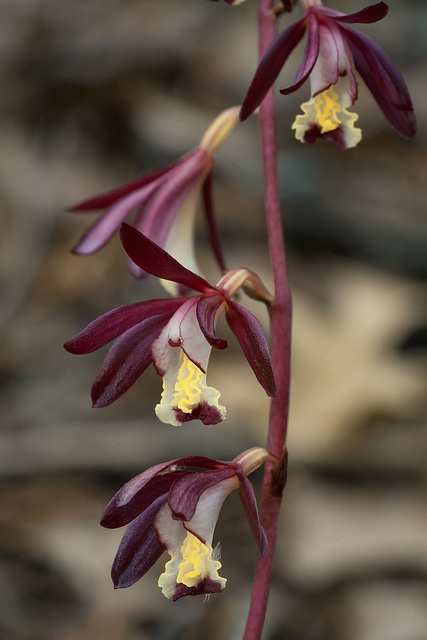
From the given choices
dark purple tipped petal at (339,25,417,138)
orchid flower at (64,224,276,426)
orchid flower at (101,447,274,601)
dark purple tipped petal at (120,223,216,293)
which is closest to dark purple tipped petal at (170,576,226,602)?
orchid flower at (101,447,274,601)

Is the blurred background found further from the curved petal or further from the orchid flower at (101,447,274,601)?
the orchid flower at (101,447,274,601)

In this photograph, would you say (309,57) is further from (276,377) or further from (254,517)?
(254,517)

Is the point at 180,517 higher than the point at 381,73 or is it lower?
lower

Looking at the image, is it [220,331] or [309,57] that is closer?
[309,57]

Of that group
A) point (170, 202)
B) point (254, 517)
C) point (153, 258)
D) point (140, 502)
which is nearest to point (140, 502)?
point (140, 502)

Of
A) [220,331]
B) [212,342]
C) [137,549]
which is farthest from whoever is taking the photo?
[220,331]

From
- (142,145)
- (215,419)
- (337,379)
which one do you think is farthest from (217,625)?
(142,145)

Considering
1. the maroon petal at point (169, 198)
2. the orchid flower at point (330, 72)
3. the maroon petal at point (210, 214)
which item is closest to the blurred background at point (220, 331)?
the maroon petal at point (210, 214)
